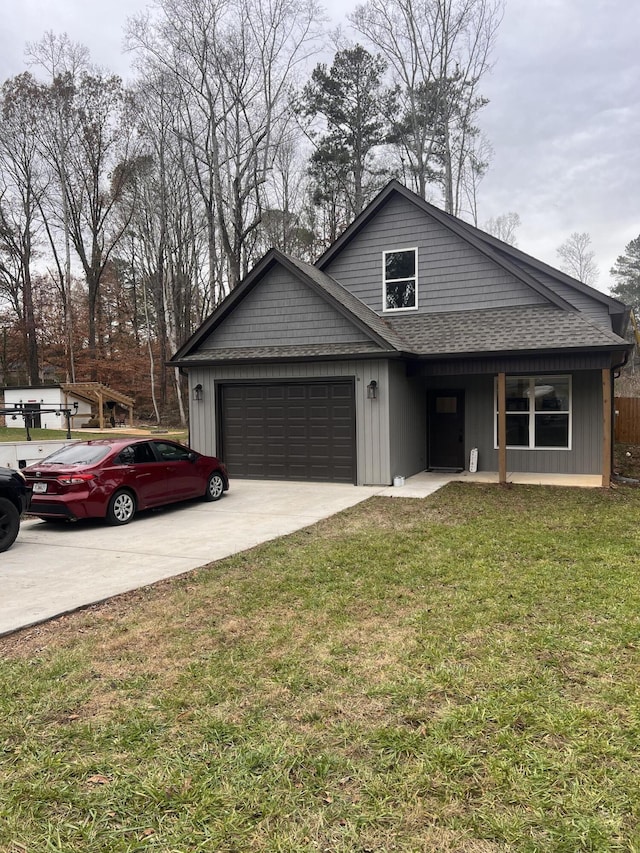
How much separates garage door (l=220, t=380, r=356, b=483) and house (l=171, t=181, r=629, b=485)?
0.10ft

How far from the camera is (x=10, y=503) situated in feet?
24.4

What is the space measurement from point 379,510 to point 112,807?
7334 millimetres

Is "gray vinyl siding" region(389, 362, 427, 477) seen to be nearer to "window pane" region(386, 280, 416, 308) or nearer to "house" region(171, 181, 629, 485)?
"house" region(171, 181, 629, 485)

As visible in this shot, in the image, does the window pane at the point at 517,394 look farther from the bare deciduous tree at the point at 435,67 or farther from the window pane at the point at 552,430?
the bare deciduous tree at the point at 435,67

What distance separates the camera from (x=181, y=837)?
2.31m

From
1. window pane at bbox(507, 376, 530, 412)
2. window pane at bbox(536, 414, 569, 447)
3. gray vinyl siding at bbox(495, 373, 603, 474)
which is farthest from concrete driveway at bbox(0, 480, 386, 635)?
gray vinyl siding at bbox(495, 373, 603, 474)

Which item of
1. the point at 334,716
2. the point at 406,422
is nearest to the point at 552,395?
the point at 406,422

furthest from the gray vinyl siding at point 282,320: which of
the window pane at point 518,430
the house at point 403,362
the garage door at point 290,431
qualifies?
the window pane at point 518,430

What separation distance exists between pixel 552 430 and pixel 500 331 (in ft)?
8.74

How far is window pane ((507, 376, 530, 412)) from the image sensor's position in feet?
43.7

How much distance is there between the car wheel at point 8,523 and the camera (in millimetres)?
7363

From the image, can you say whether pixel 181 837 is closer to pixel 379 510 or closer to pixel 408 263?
pixel 379 510

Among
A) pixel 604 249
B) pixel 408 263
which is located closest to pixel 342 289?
pixel 408 263

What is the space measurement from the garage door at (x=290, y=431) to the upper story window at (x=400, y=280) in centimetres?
339
